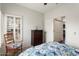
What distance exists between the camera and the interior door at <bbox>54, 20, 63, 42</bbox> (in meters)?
1.71

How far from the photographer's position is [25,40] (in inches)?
68.7

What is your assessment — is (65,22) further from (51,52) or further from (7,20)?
(7,20)

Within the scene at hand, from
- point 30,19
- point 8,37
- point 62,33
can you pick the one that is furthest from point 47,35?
point 8,37

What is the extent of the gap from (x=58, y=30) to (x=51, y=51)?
293 mm

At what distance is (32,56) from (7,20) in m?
0.55

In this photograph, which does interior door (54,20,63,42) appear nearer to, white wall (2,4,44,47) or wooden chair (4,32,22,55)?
white wall (2,4,44,47)

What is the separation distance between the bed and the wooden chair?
11 centimetres

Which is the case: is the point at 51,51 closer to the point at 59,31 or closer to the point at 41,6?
the point at 59,31

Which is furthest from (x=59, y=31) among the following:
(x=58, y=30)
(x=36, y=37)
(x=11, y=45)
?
(x=11, y=45)

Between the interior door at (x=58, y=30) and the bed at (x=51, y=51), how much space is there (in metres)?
0.10

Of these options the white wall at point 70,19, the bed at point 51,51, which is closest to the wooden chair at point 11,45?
the bed at point 51,51

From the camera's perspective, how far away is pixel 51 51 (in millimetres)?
1648

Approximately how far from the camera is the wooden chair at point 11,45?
1.68 m

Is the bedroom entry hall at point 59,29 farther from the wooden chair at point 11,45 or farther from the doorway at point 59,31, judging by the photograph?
the wooden chair at point 11,45
